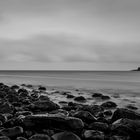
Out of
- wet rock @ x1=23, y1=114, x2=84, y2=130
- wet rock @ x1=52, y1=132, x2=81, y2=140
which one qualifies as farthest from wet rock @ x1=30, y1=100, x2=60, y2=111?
wet rock @ x1=52, y1=132, x2=81, y2=140

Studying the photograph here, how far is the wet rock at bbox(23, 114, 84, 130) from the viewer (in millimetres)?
6941

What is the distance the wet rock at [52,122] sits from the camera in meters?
6.94

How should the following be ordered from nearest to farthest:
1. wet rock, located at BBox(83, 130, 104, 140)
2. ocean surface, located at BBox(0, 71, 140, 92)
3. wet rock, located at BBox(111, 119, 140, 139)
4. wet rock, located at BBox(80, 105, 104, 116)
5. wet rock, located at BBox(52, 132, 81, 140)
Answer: wet rock, located at BBox(52, 132, 81, 140)
wet rock, located at BBox(83, 130, 104, 140)
wet rock, located at BBox(111, 119, 140, 139)
wet rock, located at BBox(80, 105, 104, 116)
ocean surface, located at BBox(0, 71, 140, 92)

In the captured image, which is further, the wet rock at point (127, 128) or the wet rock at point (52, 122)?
the wet rock at point (52, 122)

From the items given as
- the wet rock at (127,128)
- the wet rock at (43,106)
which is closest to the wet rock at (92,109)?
the wet rock at (43,106)

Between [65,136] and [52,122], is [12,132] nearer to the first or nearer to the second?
[52,122]

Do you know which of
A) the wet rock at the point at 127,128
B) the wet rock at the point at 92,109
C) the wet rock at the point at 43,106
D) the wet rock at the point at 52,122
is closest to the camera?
the wet rock at the point at 127,128

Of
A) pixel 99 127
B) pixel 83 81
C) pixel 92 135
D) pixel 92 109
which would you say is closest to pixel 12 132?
pixel 92 135

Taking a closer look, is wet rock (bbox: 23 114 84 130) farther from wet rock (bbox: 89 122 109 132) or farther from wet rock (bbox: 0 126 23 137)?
wet rock (bbox: 0 126 23 137)

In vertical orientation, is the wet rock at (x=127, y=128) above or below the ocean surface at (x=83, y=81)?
above

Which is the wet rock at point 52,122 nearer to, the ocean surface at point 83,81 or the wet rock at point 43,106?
the wet rock at point 43,106

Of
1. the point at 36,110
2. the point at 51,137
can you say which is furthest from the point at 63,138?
the point at 36,110

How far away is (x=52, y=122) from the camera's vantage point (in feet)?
23.0

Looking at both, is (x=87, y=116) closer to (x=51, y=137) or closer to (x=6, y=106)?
(x=51, y=137)
